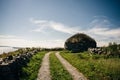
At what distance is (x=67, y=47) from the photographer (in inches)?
2366

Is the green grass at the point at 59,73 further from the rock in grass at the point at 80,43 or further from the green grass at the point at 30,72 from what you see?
the rock in grass at the point at 80,43

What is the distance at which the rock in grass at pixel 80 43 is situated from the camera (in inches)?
2199

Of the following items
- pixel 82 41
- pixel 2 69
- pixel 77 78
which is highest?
pixel 82 41

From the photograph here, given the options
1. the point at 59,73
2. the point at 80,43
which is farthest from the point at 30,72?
the point at 80,43

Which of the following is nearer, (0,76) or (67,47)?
(0,76)

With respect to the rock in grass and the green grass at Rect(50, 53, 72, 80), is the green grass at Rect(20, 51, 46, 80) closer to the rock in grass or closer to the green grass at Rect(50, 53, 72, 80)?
the green grass at Rect(50, 53, 72, 80)

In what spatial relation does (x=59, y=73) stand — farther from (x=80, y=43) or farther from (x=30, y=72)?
(x=80, y=43)

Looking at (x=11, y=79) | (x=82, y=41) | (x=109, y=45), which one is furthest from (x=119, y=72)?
(x=82, y=41)

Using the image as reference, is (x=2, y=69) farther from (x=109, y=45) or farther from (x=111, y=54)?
(x=109, y=45)

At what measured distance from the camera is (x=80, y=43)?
56094mm

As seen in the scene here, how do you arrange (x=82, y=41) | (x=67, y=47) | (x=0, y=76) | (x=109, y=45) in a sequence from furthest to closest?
(x=67, y=47), (x=82, y=41), (x=109, y=45), (x=0, y=76)

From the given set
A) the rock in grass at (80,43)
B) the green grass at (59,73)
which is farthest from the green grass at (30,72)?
the rock in grass at (80,43)

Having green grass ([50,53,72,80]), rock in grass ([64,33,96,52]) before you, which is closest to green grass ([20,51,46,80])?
green grass ([50,53,72,80])

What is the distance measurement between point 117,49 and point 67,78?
1651 centimetres
